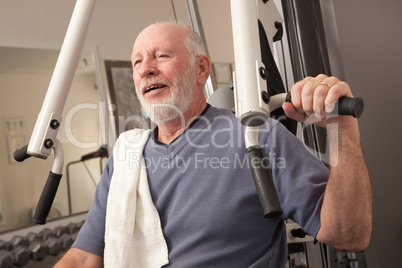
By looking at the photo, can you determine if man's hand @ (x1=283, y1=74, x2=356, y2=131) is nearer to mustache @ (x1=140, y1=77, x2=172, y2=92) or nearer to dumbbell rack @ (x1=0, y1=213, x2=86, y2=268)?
mustache @ (x1=140, y1=77, x2=172, y2=92)

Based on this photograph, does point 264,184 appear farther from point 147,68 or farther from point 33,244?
point 33,244

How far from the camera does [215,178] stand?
0.90 meters

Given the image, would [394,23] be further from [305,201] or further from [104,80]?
[104,80]

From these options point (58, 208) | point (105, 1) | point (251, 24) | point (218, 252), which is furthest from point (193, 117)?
point (105, 1)

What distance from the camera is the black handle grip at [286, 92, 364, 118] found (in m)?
0.53

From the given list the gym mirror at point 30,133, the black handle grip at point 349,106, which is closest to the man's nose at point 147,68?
the black handle grip at point 349,106

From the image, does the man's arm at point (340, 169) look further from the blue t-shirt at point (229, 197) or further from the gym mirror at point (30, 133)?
the gym mirror at point (30, 133)

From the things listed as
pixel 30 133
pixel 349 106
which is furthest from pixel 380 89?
pixel 30 133

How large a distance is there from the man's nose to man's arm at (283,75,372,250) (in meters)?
0.52

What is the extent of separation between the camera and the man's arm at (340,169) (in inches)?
22.3

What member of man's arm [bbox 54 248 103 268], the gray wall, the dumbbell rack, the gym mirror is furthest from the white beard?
the dumbbell rack

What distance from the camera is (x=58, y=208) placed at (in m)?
2.16

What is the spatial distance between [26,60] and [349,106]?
1977 millimetres

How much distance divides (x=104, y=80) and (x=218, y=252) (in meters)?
1.83
